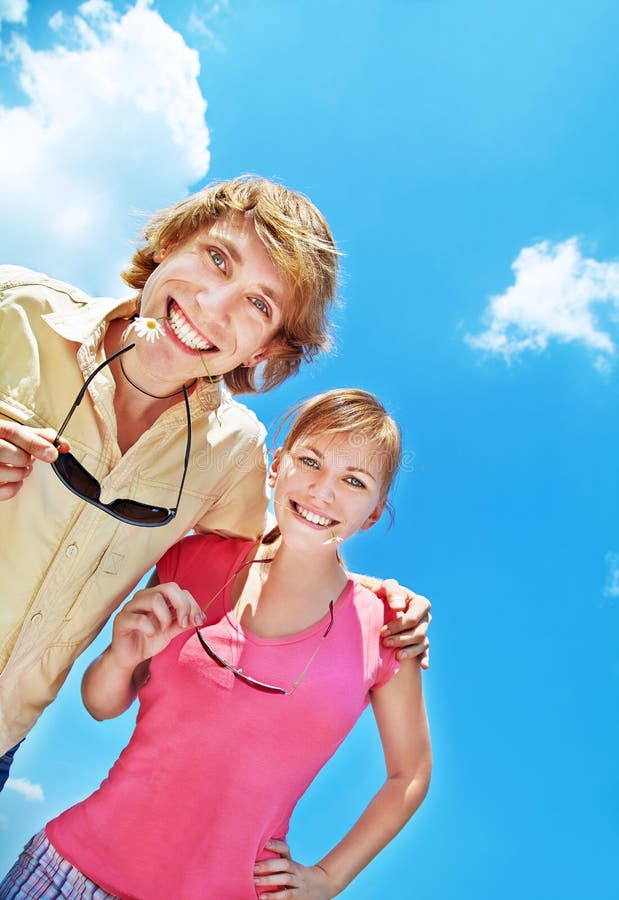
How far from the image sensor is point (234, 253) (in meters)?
2.94

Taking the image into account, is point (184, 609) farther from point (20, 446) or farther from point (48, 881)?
point (48, 881)

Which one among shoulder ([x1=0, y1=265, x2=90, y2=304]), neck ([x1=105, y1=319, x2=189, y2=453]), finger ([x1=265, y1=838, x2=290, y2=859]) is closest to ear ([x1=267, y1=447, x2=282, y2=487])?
neck ([x1=105, y1=319, x2=189, y2=453])

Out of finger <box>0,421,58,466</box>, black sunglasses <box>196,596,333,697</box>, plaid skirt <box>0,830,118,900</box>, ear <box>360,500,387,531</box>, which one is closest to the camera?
finger <box>0,421,58,466</box>

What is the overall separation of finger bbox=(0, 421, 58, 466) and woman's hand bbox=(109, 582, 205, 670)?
2.37 feet

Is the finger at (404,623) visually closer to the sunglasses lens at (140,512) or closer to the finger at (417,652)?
the finger at (417,652)

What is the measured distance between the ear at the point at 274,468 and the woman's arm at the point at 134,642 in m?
0.91

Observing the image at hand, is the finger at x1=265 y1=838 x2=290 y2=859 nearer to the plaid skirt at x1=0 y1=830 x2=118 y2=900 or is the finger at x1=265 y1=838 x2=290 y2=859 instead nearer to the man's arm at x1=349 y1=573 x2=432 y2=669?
the plaid skirt at x1=0 y1=830 x2=118 y2=900

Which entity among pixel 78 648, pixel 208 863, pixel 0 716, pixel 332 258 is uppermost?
pixel 332 258

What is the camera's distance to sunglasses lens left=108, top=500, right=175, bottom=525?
265cm

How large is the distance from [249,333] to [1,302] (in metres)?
1.06

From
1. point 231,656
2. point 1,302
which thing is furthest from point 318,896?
point 1,302

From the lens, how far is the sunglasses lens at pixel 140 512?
8.70 feet

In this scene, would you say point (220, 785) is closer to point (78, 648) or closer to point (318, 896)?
point (318, 896)

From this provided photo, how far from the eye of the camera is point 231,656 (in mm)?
2859
